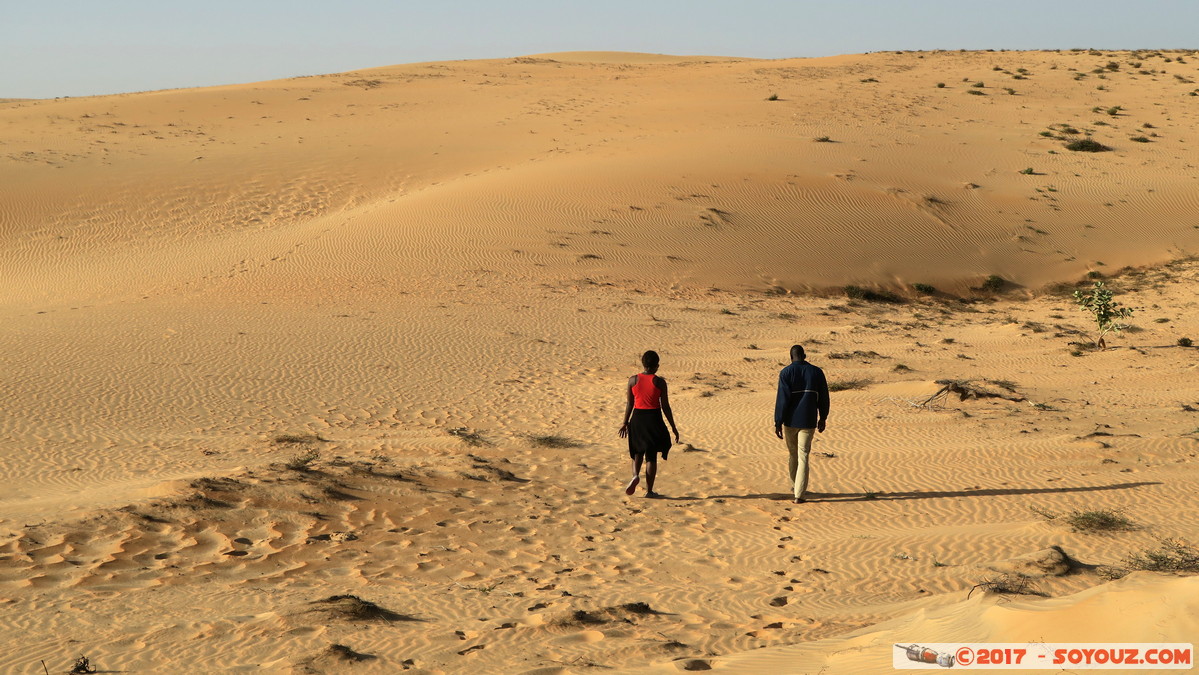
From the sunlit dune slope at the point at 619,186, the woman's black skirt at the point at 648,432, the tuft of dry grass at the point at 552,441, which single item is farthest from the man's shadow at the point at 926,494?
the sunlit dune slope at the point at 619,186

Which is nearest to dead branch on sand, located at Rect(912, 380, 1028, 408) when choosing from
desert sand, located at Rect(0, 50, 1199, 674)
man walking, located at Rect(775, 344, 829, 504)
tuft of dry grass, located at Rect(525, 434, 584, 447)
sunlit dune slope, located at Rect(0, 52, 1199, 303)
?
desert sand, located at Rect(0, 50, 1199, 674)

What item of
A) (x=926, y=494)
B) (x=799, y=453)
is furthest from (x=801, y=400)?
(x=926, y=494)

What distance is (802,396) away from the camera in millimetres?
9250

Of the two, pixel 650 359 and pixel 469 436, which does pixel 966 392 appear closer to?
pixel 650 359

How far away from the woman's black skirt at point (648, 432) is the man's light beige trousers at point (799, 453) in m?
1.17

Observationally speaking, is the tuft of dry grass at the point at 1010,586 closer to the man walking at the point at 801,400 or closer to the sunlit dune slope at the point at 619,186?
the man walking at the point at 801,400

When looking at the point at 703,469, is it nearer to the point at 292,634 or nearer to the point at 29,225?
the point at 292,634

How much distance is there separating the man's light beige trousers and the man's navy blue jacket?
4.7 inches

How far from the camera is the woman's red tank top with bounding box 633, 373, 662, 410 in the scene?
9352 millimetres

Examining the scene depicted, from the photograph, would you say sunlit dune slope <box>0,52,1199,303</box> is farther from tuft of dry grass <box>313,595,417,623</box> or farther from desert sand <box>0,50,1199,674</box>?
tuft of dry grass <box>313,595,417,623</box>

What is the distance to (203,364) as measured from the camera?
50.6 feet

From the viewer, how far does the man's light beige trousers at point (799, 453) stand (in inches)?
368

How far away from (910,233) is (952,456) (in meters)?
16.1

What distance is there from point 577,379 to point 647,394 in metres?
6.47
